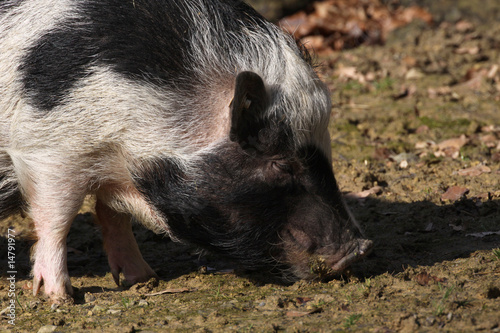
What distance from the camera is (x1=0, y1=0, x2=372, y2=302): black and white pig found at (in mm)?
3518

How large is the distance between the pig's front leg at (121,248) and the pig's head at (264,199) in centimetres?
62

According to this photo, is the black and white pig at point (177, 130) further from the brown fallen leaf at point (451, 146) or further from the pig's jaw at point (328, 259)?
the brown fallen leaf at point (451, 146)

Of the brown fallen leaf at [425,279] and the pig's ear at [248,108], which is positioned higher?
the pig's ear at [248,108]

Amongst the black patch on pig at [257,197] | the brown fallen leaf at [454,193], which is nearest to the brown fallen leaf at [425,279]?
the black patch on pig at [257,197]

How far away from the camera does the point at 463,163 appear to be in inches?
217

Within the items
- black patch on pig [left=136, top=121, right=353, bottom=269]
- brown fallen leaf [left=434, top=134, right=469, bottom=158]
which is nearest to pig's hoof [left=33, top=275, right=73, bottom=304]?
black patch on pig [left=136, top=121, right=353, bottom=269]

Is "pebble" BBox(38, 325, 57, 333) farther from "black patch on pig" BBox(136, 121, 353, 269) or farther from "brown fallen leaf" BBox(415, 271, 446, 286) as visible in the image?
"brown fallen leaf" BBox(415, 271, 446, 286)

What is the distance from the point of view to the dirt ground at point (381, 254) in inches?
124

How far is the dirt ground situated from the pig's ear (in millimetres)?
890

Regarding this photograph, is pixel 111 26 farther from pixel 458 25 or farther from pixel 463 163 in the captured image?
pixel 458 25

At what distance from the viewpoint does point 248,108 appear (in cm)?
339

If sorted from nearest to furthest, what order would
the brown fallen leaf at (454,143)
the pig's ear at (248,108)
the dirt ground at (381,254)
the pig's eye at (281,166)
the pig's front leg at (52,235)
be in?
the dirt ground at (381,254) < the pig's ear at (248,108) < the pig's eye at (281,166) < the pig's front leg at (52,235) < the brown fallen leaf at (454,143)

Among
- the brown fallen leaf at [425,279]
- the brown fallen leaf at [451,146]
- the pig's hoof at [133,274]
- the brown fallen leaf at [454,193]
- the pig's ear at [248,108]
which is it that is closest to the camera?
the pig's ear at [248,108]

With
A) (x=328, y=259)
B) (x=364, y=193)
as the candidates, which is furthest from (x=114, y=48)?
(x=364, y=193)
